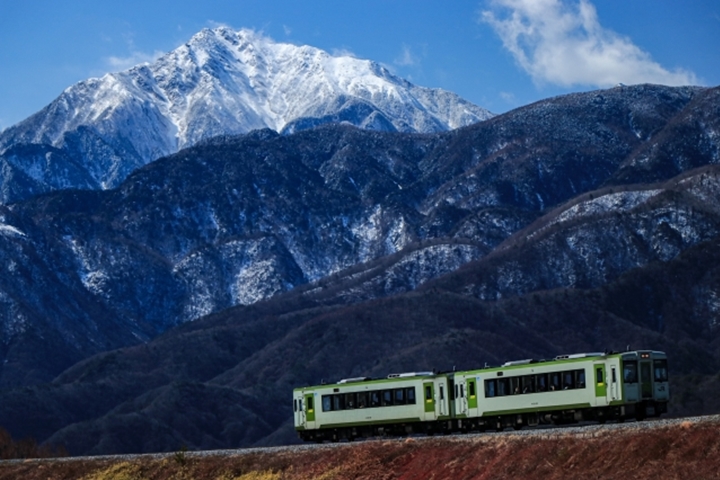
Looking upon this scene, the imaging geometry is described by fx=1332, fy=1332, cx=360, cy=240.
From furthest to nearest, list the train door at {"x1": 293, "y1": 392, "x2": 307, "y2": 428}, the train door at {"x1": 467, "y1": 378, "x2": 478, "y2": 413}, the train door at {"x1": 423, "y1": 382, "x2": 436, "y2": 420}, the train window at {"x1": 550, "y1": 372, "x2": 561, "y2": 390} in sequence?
1. the train door at {"x1": 293, "y1": 392, "x2": 307, "y2": 428}
2. the train door at {"x1": 423, "y1": 382, "x2": 436, "y2": 420}
3. the train door at {"x1": 467, "y1": 378, "x2": 478, "y2": 413}
4. the train window at {"x1": 550, "y1": 372, "x2": 561, "y2": 390}

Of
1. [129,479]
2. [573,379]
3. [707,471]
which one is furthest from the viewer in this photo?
[129,479]

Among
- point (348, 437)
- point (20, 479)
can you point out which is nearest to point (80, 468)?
point (20, 479)

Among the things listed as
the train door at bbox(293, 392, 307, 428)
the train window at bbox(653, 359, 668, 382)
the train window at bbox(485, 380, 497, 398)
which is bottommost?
the train door at bbox(293, 392, 307, 428)

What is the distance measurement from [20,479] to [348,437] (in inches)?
853

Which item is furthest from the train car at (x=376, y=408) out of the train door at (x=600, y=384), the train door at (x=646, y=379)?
the train door at (x=646, y=379)

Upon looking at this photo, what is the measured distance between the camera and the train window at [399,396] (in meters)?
82.3

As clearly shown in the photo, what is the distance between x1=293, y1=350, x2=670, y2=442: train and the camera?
69875mm

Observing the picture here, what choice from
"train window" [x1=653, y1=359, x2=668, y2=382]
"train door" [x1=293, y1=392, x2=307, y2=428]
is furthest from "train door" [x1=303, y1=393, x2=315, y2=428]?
"train window" [x1=653, y1=359, x2=668, y2=382]

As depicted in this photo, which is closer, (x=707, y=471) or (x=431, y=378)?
(x=707, y=471)

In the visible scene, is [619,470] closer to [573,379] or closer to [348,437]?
[573,379]

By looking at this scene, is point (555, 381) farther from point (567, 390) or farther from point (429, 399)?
point (429, 399)

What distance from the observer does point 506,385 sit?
7500cm

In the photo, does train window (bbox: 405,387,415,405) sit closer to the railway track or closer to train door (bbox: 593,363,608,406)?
the railway track

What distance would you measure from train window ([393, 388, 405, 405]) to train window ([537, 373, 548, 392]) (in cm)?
1163
